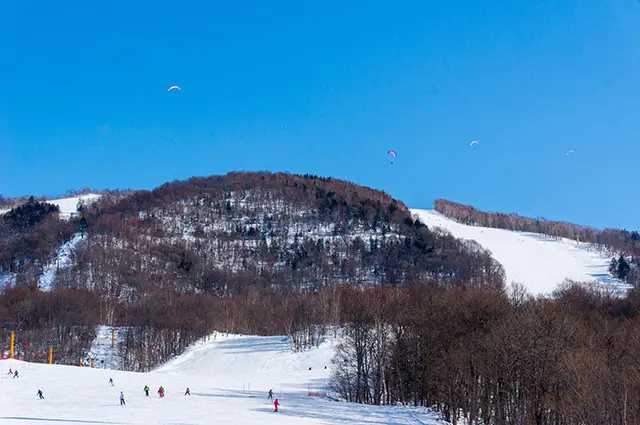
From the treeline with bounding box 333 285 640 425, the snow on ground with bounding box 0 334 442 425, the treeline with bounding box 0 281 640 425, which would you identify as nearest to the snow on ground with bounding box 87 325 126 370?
the treeline with bounding box 0 281 640 425

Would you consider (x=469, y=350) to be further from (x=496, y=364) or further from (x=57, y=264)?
(x=57, y=264)

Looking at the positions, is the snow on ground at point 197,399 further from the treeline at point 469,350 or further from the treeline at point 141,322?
the treeline at point 141,322

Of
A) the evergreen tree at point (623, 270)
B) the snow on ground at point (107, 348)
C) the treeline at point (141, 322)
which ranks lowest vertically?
the snow on ground at point (107, 348)

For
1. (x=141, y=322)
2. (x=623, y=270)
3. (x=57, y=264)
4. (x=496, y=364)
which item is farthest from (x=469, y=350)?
(x=623, y=270)

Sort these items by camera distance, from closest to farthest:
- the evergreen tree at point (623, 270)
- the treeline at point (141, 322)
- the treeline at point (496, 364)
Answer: the treeline at point (496, 364) → the treeline at point (141, 322) → the evergreen tree at point (623, 270)

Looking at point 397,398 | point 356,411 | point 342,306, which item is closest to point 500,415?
point 356,411

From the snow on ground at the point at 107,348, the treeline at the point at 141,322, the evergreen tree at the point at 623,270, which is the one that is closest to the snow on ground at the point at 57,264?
the treeline at the point at 141,322

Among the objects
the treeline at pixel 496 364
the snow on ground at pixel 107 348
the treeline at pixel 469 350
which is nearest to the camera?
the treeline at pixel 496 364
